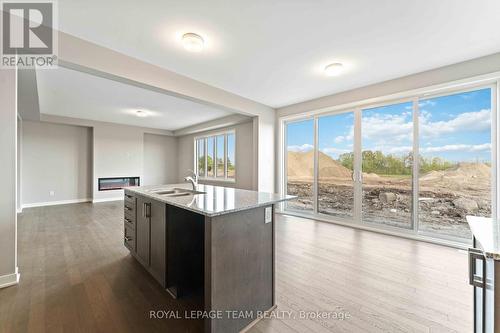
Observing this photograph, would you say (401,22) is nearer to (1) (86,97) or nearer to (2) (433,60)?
(2) (433,60)

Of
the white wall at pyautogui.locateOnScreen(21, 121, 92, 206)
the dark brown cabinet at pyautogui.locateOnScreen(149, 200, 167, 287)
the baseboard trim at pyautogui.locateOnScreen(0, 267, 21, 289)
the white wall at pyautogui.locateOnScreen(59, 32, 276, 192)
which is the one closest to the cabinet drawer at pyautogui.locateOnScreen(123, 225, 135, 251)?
the dark brown cabinet at pyautogui.locateOnScreen(149, 200, 167, 287)

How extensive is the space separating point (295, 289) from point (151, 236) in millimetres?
1584

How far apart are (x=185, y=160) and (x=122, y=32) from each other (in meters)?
6.82

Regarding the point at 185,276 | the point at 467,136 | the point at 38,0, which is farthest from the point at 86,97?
the point at 467,136

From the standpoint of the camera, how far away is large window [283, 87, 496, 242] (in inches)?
124

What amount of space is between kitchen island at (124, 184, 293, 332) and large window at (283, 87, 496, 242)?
300cm

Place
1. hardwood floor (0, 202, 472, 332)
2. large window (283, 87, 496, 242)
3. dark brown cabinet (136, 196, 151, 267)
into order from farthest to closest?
large window (283, 87, 496, 242) → dark brown cabinet (136, 196, 151, 267) → hardwood floor (0, 202, 472, 332)

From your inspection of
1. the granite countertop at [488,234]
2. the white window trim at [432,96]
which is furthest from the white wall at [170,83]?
the granite countertop at [488,234]

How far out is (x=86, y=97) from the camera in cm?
463

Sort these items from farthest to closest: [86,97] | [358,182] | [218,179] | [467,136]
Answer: [218,179] → [86,97] → [358,182] → [467,136]

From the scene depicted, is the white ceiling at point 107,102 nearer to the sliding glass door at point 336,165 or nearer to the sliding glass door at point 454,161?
the sliding glass door at point 336,165

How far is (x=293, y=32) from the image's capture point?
2459mm

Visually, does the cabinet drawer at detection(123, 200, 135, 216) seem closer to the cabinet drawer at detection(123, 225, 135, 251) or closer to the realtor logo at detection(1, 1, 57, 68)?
the cabinet drawer at detection(123, 225, 135, 251)

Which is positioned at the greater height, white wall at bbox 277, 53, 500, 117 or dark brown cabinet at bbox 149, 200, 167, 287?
white wall at bbox 277, 53, 500, 117
